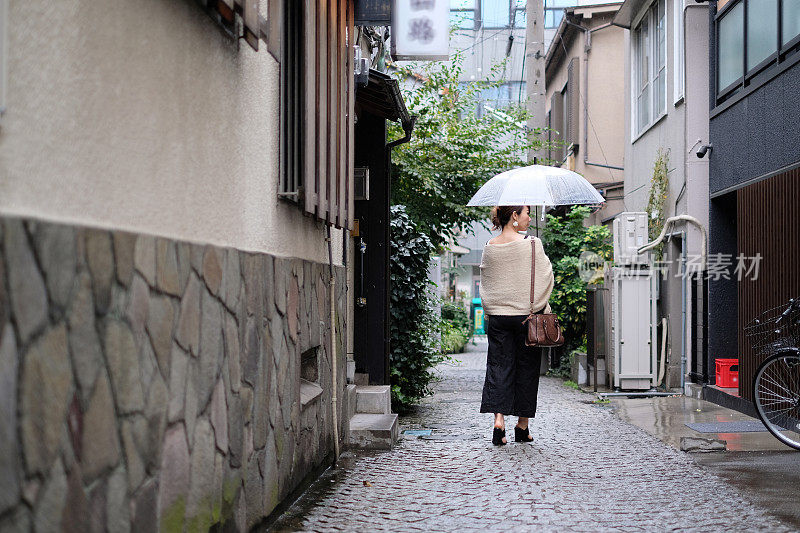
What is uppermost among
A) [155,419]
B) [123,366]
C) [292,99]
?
[292,99]

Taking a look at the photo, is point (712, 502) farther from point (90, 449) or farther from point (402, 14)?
point (402, 14)

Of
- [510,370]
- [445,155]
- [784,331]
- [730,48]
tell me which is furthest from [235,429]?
[445,155]

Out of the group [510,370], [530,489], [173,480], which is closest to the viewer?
[173,480]

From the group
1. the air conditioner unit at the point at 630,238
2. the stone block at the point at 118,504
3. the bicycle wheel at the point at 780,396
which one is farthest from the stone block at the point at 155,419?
the air conditioner unit at the point at 630,238

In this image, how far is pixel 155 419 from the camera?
3.10 meters

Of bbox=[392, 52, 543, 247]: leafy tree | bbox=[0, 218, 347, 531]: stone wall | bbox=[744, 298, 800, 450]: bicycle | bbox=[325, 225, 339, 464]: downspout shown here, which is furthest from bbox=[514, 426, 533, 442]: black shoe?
bbox=[392, 52, 543, 247]: leafy tree

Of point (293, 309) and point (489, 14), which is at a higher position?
point (489, 14)

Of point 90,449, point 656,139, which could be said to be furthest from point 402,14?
point 656,139

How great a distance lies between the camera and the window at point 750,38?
356 inches

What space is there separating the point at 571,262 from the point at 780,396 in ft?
27.0

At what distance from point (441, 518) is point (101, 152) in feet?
10.5

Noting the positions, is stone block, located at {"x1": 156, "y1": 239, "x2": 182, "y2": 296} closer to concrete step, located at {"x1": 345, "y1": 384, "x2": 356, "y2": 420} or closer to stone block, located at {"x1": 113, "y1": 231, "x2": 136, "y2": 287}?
stone block, located at {"x1": 113, "y1": 231, "x2": 136, "y2": 287}

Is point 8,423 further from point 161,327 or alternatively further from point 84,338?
point 161,327

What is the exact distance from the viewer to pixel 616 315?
41.8 feet
